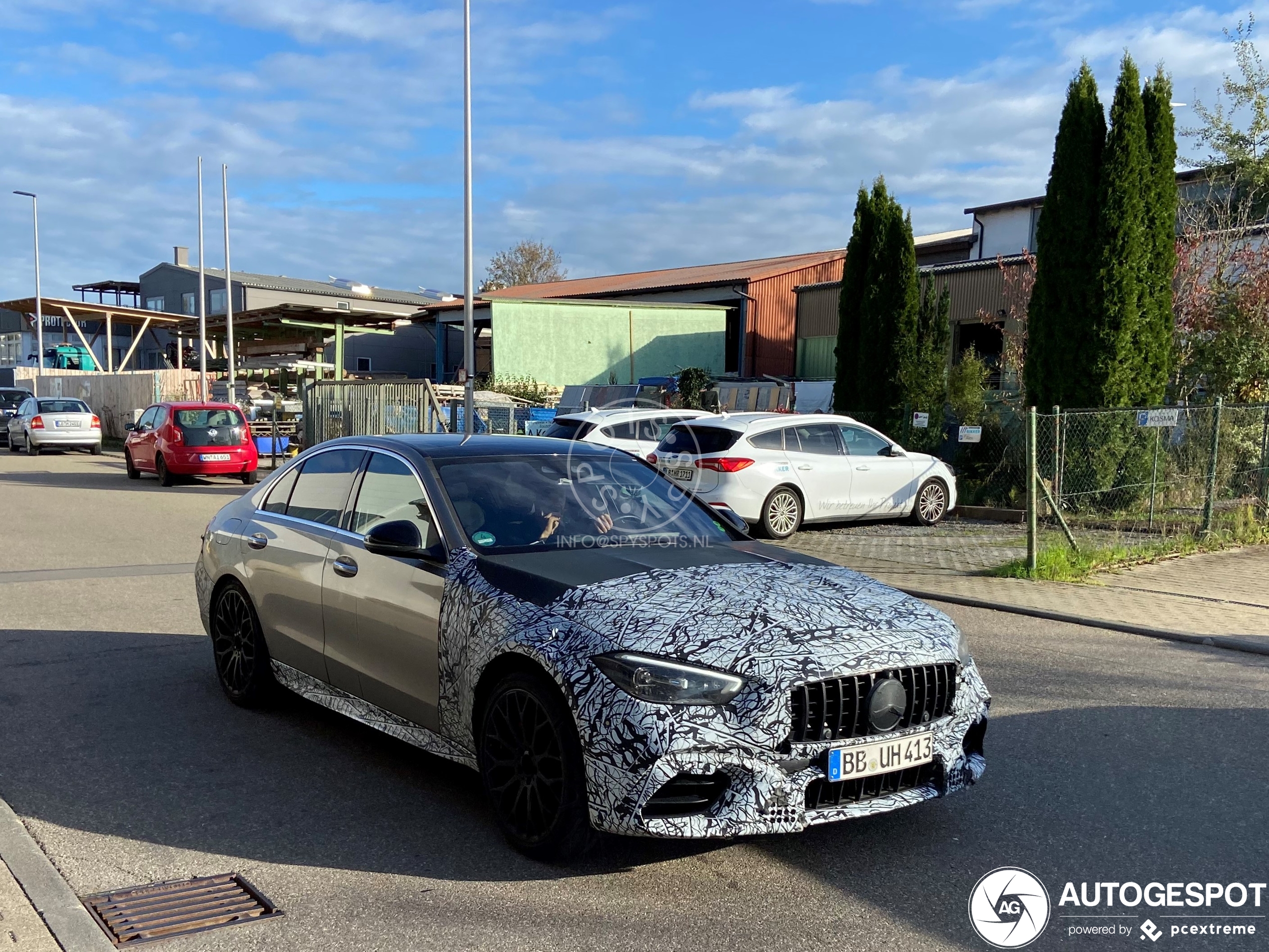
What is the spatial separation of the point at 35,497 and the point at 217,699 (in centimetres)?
1442

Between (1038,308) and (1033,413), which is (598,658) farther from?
(1038,308)

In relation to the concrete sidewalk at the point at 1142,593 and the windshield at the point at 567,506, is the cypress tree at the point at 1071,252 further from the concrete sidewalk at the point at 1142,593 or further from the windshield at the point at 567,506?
the windshield at the point at 567,506

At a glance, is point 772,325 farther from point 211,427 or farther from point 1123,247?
point 1123,247

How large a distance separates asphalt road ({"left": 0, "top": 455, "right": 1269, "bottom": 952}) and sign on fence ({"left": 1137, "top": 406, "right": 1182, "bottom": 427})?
6.08 m

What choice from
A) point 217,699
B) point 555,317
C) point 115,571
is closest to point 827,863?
point 217,699

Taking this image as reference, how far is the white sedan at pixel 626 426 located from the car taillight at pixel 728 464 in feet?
6.51

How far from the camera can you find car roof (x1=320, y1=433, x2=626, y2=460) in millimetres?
5410

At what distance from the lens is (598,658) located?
12.8ft

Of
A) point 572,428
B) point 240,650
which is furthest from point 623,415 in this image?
point 240,650

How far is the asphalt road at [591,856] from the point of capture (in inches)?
146

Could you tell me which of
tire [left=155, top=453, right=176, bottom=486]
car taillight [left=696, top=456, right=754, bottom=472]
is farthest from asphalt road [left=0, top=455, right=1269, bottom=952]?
tire [left=155, top=453, right=176, bottom=486]

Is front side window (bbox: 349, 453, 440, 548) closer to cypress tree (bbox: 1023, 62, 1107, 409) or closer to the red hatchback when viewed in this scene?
cypress tree (bbox: 1023, 62, 1107, 409)

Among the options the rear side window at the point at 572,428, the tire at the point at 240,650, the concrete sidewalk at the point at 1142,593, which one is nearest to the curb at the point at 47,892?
the tire at the point at 240,650

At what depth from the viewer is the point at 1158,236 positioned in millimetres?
15578
